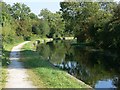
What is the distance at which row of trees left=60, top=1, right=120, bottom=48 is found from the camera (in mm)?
39375

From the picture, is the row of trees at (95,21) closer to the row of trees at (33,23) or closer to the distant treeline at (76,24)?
the distant treeline at (76,24)

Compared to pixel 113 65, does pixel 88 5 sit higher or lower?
higher

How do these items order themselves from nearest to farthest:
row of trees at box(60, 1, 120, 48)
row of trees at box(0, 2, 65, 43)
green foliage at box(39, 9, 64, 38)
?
row of trees at box(60, 1, 120, 48) → row of trees at box(0, 2, 65, 43) → green foliage at box(39, 9, 64, 38)

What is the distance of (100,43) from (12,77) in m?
30.2

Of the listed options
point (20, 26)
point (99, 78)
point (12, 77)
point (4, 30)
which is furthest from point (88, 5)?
point (12, 77)

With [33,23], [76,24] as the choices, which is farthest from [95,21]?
[33,23]

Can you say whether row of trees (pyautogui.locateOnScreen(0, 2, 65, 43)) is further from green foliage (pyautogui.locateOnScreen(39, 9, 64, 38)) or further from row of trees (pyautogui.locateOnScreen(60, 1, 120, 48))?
row of trees (pyautogui.locateOnScreen(60, 1, 120, 48))

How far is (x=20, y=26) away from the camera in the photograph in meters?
72.4

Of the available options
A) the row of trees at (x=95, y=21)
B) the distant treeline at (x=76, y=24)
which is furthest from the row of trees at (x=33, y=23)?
the row of trees at (x=95, y=21)

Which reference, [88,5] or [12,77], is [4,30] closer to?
[12,77]

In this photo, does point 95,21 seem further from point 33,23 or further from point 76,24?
point 33,23

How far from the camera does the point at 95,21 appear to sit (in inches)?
2014

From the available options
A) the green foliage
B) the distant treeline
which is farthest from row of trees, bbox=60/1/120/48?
the green foliage

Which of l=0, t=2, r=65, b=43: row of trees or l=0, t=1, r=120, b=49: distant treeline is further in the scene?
l=0, t=2, r=65, b=43: row of trees
